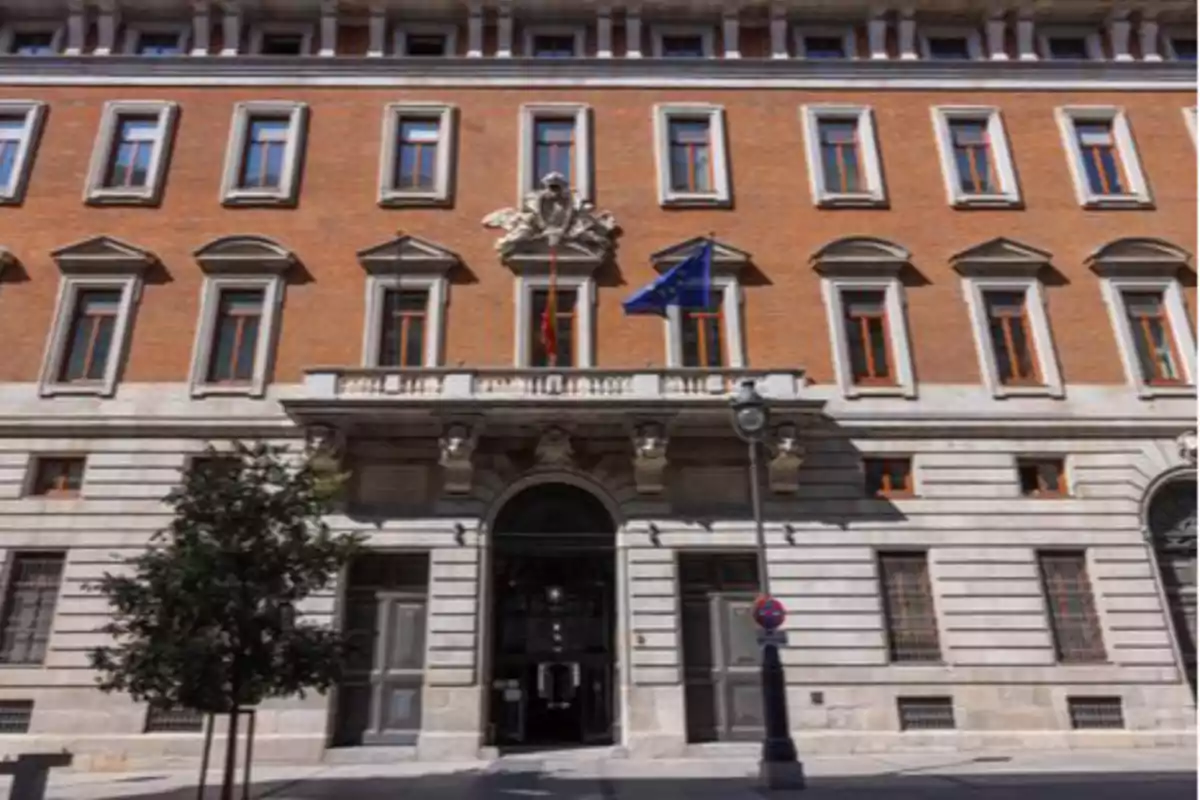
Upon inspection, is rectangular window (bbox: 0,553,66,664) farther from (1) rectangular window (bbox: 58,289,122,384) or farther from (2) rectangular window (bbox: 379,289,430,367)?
(2) rectangular window (bbox: 379,289,430,367)

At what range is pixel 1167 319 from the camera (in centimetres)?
2019

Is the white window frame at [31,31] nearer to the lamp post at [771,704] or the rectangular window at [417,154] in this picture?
the rectangular window at [417,154]

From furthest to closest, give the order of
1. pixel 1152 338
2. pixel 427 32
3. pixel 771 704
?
pixel 427 32
pixel 1152 338
pixel 771 704

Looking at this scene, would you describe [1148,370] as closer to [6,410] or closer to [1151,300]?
[1151,300]

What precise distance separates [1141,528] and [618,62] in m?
17.2

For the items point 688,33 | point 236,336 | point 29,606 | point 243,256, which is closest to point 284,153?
point 243,256

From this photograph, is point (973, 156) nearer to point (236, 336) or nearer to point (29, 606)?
point (236, 336)

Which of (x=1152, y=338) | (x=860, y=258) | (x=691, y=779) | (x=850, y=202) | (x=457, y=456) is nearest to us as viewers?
(x=691, y=779)

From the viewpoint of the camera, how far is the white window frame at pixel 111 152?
20.8m

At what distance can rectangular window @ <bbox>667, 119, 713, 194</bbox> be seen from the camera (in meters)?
21.9

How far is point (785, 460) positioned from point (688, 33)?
43.6 feet

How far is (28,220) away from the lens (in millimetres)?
20484

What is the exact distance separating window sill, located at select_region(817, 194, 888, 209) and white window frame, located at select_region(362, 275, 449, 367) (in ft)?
31.8

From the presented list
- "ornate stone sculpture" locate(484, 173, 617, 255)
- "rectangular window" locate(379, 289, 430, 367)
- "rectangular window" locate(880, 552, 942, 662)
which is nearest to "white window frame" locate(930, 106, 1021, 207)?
"ornate stone sculpture" locate(484, 173, 617, 255)
